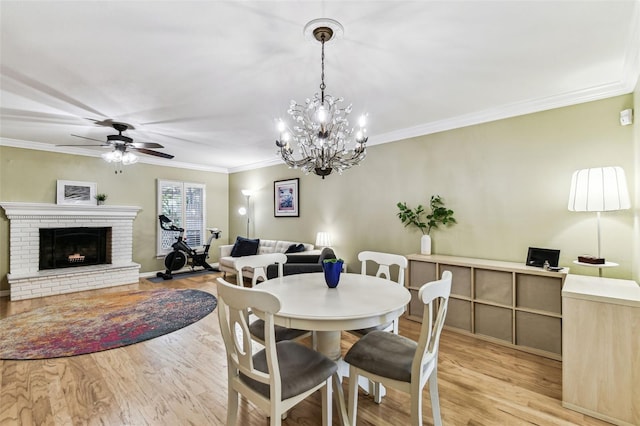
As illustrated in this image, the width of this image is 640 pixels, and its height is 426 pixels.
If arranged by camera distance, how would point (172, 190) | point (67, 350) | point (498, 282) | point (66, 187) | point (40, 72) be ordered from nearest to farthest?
point (40, 72), point (67, 350), point (498, 282), point (66, 187), point (172, 190)

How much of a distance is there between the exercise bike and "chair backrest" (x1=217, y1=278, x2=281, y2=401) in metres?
5.03

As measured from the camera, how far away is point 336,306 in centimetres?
170

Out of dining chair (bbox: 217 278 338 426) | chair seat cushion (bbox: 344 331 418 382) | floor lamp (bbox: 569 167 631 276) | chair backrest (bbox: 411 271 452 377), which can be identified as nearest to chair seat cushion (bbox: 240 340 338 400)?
dining chair (bbox: 217 278 338 426)

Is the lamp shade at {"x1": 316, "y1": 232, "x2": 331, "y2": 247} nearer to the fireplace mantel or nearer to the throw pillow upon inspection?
the throw pillow

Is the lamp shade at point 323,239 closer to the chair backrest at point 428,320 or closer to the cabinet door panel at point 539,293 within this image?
the cabinet door panel at point 539,293

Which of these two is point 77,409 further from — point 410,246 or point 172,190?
point 172,190

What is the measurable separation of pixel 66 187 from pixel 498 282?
6.89 m

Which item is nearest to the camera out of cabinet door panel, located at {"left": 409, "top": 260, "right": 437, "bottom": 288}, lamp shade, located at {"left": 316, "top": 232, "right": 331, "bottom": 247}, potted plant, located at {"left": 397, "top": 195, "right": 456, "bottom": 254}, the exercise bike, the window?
cabinet door panel, located at {"left": 409, "top": 260, "right": 437, "bottom": 288}

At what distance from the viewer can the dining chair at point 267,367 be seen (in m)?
1.35

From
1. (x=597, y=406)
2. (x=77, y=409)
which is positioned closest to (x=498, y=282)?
(x=597, y=406)

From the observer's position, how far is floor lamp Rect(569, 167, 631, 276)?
91.6 inches

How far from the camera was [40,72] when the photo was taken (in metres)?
2.50

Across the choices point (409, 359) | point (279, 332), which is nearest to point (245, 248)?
point (279, 332)

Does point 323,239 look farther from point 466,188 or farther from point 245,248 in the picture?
point 466,188
